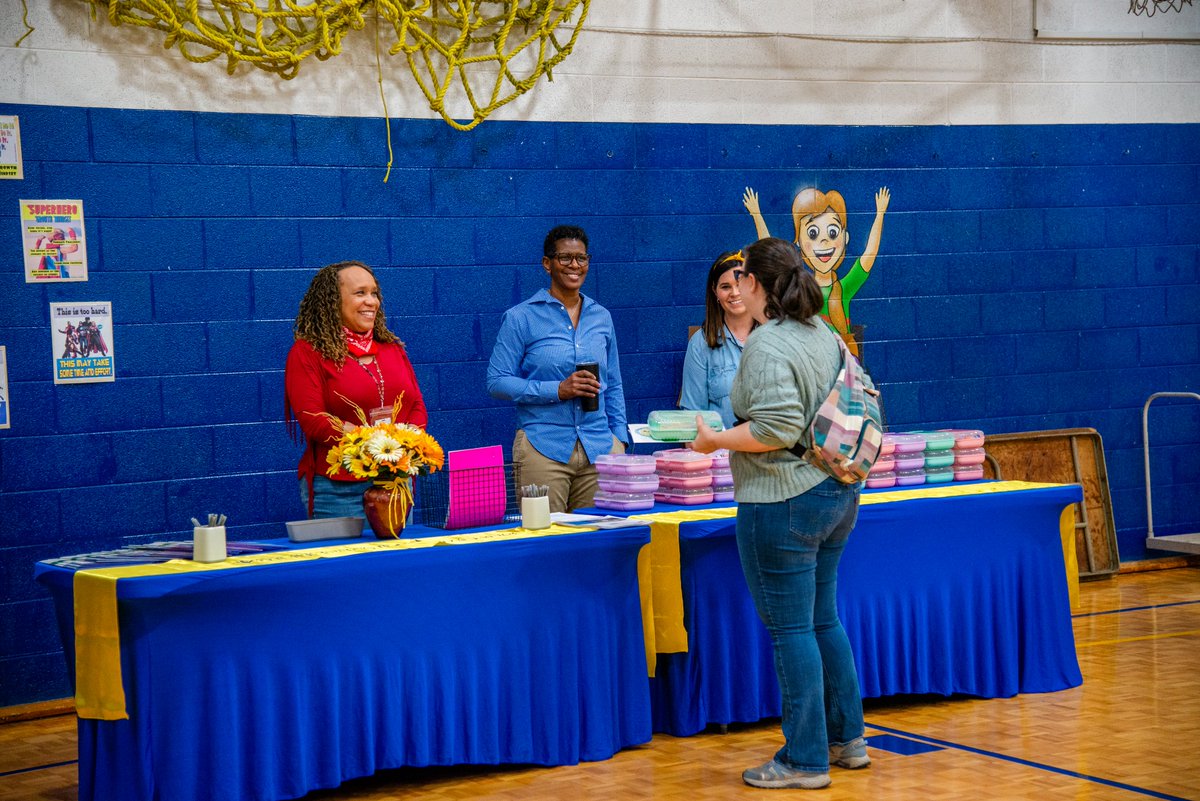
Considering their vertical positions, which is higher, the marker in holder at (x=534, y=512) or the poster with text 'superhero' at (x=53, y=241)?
the poster with text 'superhero' at (x=53, y=241)

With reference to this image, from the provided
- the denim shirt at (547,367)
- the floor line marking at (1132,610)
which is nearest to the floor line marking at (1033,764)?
the denim shirt at (547,367)

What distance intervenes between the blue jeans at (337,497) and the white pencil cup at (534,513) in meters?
0.54

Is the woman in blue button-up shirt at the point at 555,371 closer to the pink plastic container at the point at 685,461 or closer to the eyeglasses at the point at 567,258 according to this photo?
the eyeglasses at the point at 567,258

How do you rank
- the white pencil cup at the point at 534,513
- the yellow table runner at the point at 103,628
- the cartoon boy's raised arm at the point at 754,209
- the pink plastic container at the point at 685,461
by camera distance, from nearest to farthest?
1. the yellow table runner at the point at 103,628
2. the white pencil cup at the point at 534,513
3. the pink plastic container at the point at 685,461
4. the cartoon boy's raised arm at the point at 754,209

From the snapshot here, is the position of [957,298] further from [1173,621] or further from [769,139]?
[1173,621]

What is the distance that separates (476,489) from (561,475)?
937 millimetres

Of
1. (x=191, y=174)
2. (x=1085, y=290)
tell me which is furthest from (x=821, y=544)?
(x=1085, y=290)

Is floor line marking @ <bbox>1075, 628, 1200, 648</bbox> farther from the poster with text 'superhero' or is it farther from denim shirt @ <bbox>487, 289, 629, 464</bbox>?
the poster with text 'superhero'

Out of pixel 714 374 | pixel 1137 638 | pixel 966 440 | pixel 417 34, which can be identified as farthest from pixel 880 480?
pixel 417 34

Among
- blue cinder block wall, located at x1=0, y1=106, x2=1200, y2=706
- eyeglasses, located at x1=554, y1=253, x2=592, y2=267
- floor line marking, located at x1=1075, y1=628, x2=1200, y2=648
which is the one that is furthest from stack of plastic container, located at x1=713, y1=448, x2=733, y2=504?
floor line marking, located at x1=1075, y1=628, x2=1200, y2=648

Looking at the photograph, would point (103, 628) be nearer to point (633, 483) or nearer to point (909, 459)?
point (633, 483)

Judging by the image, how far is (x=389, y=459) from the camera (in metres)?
3.99

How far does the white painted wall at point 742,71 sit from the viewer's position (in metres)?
5.31

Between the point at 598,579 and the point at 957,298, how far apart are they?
136 inches
